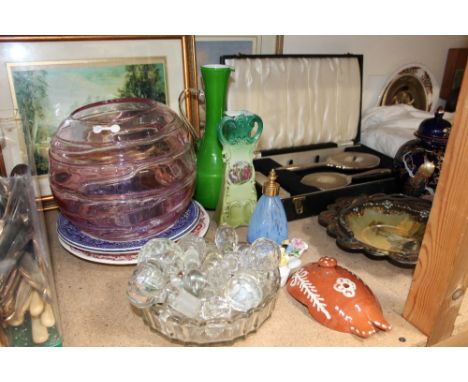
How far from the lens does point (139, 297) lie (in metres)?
0.50

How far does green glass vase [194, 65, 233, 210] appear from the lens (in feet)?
2.50

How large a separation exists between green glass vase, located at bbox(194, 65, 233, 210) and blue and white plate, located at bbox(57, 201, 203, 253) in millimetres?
66

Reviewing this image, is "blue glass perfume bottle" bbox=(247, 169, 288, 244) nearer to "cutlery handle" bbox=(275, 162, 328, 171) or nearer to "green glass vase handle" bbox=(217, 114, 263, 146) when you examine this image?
"green glass vase handle" bbox=(217, 114, 263, 146)

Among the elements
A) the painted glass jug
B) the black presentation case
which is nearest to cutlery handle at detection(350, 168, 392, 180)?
the black presentation case

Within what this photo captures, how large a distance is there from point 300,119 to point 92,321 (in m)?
0.75

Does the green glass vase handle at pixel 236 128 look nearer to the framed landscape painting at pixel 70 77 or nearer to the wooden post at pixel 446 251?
the framed landscape painting at pixel 70 77

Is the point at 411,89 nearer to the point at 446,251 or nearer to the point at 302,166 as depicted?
the point at 302,166

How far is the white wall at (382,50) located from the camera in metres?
1.11

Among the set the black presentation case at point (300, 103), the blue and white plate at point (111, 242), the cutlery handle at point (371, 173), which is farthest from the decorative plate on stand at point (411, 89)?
the blue and white plate at point (111, 242)

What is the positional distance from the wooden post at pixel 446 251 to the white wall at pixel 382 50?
0.70 metres

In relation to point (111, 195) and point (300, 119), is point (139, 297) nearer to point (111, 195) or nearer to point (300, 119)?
Result: point (111, 195)

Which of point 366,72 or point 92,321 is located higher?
point 366,72

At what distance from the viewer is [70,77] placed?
0.78m
